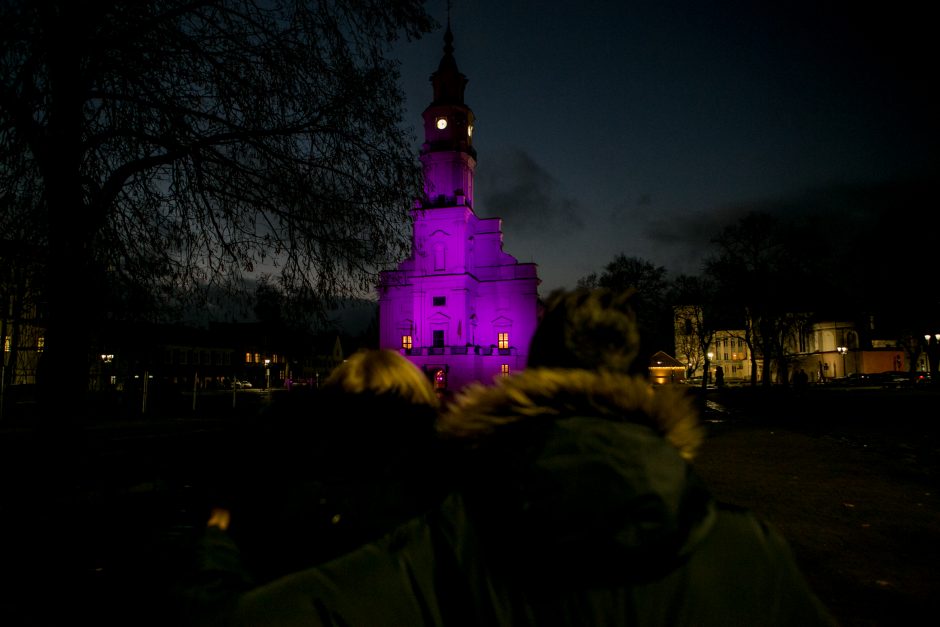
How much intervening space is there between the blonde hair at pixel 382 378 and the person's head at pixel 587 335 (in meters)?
0.90

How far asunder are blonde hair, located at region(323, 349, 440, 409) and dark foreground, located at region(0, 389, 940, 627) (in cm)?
53

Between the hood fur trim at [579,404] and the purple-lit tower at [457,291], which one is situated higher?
the purple-lit tower at [457,291]

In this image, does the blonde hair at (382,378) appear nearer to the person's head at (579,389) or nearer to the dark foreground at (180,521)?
the dark foreground at (180,521)

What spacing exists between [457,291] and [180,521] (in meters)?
49.7

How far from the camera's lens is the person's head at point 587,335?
1588 millimetres

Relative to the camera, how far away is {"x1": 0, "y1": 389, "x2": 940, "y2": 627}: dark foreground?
2385mm

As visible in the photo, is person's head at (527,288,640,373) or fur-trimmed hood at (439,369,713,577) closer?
fur-trimmed hood at (439,369,713,577)

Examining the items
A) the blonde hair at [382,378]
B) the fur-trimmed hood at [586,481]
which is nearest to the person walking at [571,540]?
the fur-trimmed hood at [586,481]

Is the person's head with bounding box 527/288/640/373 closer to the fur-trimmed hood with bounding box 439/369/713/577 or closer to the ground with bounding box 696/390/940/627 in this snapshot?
the fur-trimmed hood with bounding box 439/369/713/577

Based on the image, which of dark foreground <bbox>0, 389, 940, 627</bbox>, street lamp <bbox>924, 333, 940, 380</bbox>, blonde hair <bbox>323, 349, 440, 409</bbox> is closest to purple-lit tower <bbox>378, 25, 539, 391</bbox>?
street lamp <bbox>924, 333, 940, 380</bbox>

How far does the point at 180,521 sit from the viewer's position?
4.17 m

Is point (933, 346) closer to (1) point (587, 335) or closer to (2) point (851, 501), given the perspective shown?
(2) point (851, 501)

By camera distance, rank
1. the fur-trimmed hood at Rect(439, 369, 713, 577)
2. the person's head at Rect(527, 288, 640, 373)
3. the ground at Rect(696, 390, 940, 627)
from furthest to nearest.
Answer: the ground at Rect(696, 390, 940, 627) < the person's head at Rect(527, 288, 640, 373) < the fur-trimmed hood at Rect(439, 369, 713, 577)

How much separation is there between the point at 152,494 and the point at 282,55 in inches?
261
